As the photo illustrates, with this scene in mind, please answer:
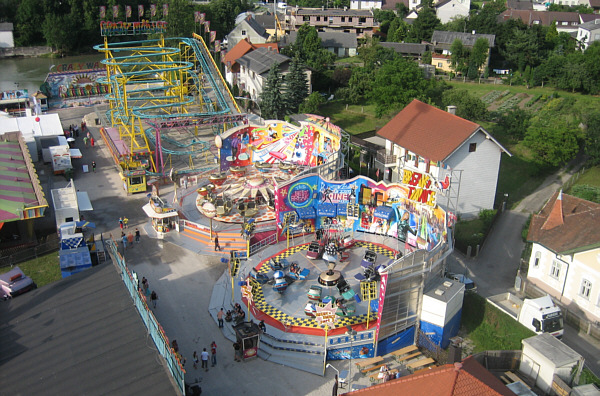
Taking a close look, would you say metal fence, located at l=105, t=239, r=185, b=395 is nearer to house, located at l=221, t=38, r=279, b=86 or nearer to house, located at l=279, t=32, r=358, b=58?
house, located at l=221, t=38, r=279, b=86

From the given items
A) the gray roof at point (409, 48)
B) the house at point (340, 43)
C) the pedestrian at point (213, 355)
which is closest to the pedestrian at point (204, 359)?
the pedestrian at point (213, 355)

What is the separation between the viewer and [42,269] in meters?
38.8

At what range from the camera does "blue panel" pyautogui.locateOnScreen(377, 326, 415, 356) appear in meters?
30.9

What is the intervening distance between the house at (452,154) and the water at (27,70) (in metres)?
60.7

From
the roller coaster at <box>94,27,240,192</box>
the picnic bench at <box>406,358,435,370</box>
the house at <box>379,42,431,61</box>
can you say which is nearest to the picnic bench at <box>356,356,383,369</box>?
the picnic bench at <box>406,358,435,370</box>

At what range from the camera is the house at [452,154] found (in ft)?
143

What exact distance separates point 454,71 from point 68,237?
231ft

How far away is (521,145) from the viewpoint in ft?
197

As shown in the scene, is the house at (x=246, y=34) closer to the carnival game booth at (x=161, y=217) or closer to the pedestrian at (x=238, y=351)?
the carnival game booth at (x=161, y=217)

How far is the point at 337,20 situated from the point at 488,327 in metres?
94.3

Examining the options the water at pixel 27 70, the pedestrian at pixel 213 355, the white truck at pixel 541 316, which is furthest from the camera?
the water at pixel 27 70

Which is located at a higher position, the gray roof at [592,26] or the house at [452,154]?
the gray roof at [592,26]

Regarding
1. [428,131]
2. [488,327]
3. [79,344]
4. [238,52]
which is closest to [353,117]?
[238,52]

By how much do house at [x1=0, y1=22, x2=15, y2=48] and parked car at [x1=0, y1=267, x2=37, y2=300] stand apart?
93.7 m
